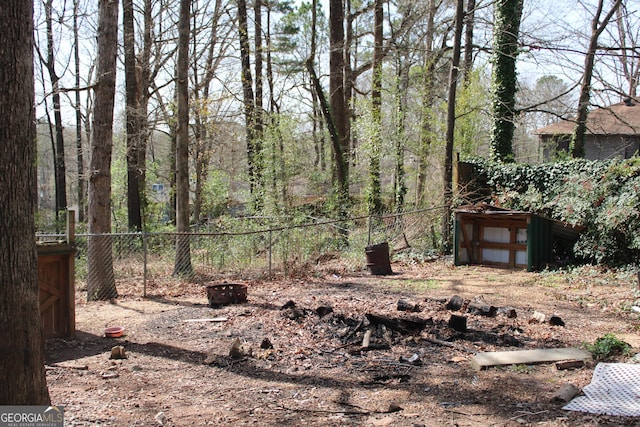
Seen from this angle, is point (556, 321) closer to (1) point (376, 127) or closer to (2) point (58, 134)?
(1) point (376, 127)

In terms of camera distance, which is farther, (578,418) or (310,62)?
(310,62)

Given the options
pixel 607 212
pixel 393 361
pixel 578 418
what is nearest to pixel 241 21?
pixel 607 212

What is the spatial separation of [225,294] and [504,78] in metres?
12.3

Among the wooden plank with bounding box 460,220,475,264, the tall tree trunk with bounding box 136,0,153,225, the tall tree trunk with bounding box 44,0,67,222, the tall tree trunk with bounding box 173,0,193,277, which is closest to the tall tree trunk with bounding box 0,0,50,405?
the tall tree trunk with bounding box 173,0,193,277

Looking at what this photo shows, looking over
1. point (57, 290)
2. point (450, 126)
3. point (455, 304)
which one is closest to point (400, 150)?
point (450, 126)

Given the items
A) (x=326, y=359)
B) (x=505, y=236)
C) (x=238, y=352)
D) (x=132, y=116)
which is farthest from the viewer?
(x=132, y=116)

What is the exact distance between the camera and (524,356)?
598 cm

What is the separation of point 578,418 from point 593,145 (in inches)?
1078

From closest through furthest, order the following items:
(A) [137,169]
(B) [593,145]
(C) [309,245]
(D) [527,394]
A: 1. (D) [527,394]
2. (C) [309,245]
3. (A) [137,169]
4. (B) [593,145]

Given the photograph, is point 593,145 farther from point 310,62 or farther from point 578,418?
point 578,418

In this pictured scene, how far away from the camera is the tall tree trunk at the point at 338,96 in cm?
1844

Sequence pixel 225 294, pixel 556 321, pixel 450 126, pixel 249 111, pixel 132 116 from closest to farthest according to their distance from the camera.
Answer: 1. pixel 556 321
2. pixel 225 294
3. pixel 450 126
4. pixel 132 116
5. pixel 249 111

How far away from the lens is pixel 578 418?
14.0 ft

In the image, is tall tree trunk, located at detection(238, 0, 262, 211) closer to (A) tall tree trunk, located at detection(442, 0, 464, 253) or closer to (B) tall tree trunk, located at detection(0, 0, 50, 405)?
(A) tall tree trunk, located at detection(442, 0, 464, 253)
